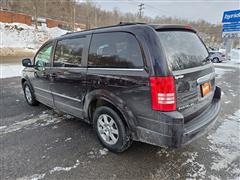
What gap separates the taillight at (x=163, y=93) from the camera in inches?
76.0

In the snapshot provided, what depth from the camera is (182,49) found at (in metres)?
2.33

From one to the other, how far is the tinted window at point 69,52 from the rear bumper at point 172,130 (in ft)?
5.25

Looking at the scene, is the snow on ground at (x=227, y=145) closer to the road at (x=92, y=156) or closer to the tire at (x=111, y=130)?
the road at (x=92, y=156)

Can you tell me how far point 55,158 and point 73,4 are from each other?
168ft

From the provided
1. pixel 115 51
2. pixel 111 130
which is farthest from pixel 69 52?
pixel 111 130

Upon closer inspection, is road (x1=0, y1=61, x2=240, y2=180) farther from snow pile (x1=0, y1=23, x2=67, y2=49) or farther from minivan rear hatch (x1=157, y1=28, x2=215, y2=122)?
snow pile (x1=0, y1=23, x2=67, y2=49)

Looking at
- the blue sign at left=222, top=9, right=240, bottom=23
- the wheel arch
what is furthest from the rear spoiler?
the blue sign at left=222, top=9, right=240, bottom=23

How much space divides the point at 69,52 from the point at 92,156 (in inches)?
74.2

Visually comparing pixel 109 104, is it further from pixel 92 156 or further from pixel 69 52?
pixel 69 52

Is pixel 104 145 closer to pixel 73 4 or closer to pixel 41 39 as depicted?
pixel 41 39

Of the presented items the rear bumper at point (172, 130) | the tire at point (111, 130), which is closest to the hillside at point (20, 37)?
the tire at point (111, 130)

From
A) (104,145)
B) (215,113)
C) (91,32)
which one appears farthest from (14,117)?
(215,113)

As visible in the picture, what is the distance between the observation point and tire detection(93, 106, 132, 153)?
2.48 meters

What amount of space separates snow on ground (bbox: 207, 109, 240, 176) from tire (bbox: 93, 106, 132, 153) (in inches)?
50.3
